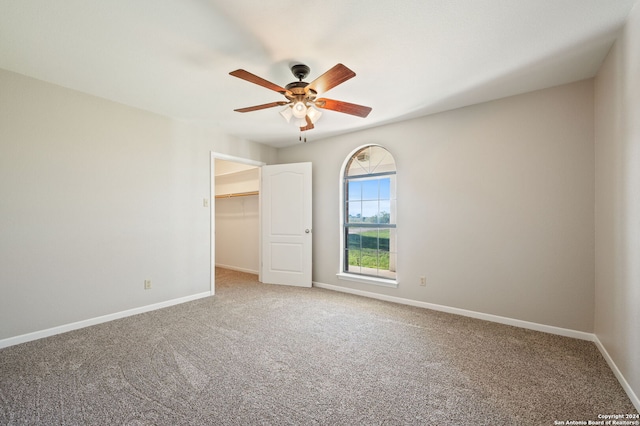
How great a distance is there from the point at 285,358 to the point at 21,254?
2.62 m

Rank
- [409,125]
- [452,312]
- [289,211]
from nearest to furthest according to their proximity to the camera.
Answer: [452,312] → [409,125] → [289,211]

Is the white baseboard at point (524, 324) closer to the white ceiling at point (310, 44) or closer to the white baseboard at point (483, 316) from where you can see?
the white baseboard at point (483, 316)

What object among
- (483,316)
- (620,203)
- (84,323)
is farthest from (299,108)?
(84,323)

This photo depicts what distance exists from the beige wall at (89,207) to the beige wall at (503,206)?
275 centimetres

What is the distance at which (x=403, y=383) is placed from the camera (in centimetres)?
188

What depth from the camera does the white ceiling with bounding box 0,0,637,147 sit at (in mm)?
1726

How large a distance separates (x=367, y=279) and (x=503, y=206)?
1.94 m

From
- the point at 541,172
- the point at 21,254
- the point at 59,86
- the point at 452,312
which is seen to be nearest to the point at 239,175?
the point at 59,86

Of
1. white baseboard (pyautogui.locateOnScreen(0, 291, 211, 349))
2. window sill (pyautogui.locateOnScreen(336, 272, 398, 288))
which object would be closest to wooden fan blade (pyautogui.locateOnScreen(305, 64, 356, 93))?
window sill (pyautogui.locateOnScreen(336, 272, 398, 288))

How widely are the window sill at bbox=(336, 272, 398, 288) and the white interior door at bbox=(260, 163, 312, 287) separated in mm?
593

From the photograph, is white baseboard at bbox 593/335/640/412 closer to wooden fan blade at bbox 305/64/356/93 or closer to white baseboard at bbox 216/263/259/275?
wooden fan blade at bbox 305/64/356/93

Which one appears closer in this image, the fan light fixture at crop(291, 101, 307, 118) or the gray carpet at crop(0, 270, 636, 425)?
the gray carpet at crop(0, 270, 636, 425)

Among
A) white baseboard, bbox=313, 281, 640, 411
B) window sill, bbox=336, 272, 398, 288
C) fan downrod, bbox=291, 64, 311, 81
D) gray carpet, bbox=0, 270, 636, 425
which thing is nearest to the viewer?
gray carpet, bbox=0, 270, 636, 425

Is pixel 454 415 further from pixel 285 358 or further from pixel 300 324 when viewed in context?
pixel 300 324
